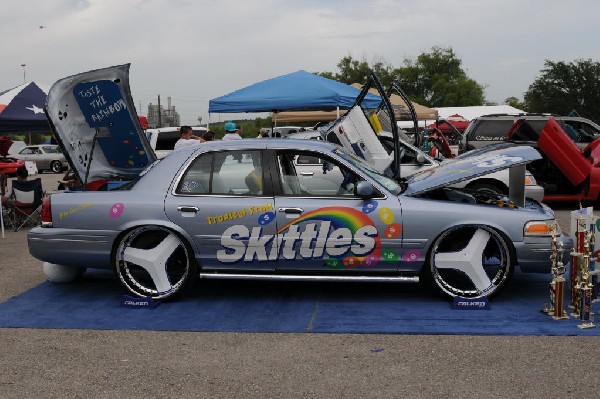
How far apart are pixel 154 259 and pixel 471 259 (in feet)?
9.11

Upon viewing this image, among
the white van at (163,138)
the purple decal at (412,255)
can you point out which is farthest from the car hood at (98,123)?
the white van at (163,138)

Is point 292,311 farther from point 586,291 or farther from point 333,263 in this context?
point 586,291

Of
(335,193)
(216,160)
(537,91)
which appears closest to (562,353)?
(335,193)

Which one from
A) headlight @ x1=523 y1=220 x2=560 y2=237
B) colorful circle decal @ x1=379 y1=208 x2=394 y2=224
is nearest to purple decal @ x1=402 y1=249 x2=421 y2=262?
colorful circle decal @ x1=379 y1=208 x2=394 y2=224

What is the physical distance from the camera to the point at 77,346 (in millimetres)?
4988

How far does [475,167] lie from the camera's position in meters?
5.91

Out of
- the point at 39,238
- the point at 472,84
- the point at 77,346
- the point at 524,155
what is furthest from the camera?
the point at 472,84

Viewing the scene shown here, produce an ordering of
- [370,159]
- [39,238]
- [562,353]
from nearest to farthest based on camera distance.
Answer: [562,353], [39,238], [370,159]

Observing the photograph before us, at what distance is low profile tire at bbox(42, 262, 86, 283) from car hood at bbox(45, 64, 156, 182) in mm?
1010

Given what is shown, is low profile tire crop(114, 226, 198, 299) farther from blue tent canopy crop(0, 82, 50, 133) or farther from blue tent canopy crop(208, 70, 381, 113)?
blue tent canopy crop(208, 70, 381, 113)

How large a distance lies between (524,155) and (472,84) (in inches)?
3187

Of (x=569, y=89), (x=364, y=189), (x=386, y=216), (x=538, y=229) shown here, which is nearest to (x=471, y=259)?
(x=538, y=229)

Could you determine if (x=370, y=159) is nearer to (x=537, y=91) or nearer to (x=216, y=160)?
(x=216, y=160)

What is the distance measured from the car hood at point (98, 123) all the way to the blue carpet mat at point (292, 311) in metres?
1.41
